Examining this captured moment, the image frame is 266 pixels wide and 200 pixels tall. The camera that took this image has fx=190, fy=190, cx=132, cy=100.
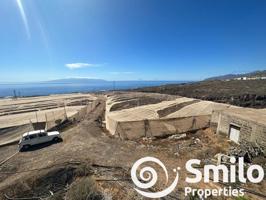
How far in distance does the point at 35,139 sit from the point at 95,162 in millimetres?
8553

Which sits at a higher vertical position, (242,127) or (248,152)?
(242,127)

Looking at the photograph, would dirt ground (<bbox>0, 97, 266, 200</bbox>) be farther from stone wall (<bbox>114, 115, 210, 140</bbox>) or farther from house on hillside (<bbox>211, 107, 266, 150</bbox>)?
stone wall (<bbox>114, 115, 210, 140</bbox>)

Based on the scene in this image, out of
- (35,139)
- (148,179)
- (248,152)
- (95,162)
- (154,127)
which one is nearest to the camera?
(148,179)

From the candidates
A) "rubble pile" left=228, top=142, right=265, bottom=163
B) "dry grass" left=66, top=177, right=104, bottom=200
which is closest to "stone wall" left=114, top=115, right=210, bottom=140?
"rubble pile" left=228, top=142, right=265, bottom=163

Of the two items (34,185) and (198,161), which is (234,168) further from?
(34,185)

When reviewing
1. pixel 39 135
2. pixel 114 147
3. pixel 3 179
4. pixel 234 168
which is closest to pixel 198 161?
pixel 234 168

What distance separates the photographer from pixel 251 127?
13.7 metres

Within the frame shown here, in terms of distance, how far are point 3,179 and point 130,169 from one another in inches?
323

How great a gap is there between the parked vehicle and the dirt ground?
2.64 ft

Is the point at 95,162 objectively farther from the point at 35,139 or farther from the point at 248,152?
the point at 248,152

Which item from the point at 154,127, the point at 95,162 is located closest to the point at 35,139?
the point at 95,162

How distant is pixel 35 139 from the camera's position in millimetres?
17625

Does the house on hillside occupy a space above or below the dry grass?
above

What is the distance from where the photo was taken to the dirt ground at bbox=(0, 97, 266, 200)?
9305mm
